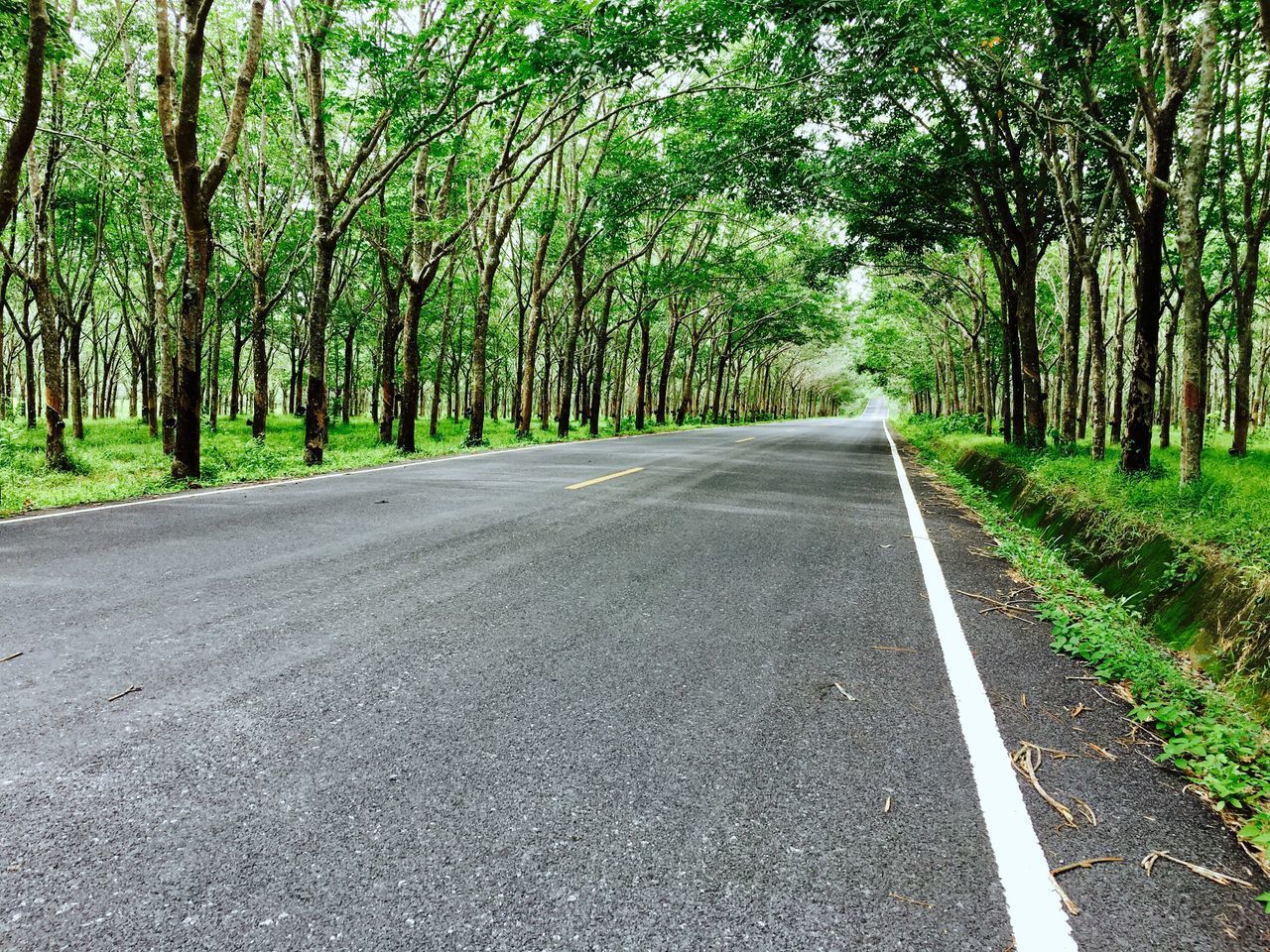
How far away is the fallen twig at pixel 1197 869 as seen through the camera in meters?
1.90

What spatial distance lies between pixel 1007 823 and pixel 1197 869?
52 centimetres

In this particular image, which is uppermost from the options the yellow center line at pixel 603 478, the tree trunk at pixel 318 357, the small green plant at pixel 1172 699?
the tree trunk at pixel 318 357

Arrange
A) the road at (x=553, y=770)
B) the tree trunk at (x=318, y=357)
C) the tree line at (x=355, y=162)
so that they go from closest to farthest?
the road at (x=553, y=770) → the tree line at (x=355, y=162) → the tree trunk at (x=318, y=357)

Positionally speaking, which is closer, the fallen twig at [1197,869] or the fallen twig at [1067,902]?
the fallen twig at [1067,902]

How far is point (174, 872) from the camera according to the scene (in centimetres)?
171

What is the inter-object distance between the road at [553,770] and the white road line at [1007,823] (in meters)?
0.01

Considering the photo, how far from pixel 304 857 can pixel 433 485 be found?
23.2ft

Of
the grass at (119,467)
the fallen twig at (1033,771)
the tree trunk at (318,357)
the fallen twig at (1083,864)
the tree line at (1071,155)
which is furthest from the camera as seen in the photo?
the tree trunk at (318,357)

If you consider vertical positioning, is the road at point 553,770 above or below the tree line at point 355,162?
below

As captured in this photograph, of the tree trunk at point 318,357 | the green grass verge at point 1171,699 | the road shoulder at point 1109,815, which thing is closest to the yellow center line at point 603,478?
the green grass verge at point 1171,699

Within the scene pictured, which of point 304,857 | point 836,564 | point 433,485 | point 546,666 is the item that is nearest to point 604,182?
point 433,485

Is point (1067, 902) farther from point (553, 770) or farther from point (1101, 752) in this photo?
point (553, 770)

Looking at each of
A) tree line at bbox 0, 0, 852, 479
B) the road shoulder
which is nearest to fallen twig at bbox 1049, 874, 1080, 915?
the road shoulder

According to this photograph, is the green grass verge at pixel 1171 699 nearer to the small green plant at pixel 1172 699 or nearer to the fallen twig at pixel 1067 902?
the small green plant at pixel 1172 699
